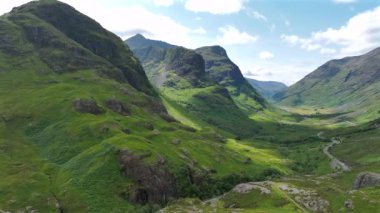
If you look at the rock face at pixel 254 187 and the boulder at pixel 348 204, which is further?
the rock face at pixel 254 187

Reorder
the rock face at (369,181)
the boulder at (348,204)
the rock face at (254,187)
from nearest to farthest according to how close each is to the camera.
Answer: the boulder at (348,204), the rock face at (254,187), the rock face at (369,181)

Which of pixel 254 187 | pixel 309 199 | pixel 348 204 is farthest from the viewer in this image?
pixel 254 187

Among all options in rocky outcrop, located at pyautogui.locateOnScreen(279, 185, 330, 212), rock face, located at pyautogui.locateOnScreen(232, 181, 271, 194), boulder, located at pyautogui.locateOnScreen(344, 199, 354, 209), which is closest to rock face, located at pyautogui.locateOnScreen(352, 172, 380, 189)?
rocky outcrop, located at pyautogui.locateOnScreen(279, 185, 330, 212)

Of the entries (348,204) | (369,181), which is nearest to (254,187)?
(348,204)

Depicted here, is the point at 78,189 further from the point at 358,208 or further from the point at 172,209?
the point at 358,208

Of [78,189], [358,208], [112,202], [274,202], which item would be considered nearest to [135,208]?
[112,202]

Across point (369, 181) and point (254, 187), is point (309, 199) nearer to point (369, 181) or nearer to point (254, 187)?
point (254, 187)

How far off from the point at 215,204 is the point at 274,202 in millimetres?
25444

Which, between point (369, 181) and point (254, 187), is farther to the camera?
point (369, 181)

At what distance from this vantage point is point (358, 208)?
156125 mm

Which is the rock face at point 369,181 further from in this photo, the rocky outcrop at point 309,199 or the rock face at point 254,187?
the rock face at point 254,187

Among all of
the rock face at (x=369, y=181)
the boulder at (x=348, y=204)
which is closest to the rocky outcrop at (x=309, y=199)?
the boulder at (x=348, y=204)

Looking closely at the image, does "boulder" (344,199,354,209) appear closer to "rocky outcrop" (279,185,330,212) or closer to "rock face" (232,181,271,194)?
"rocky outcrop" (279,185,330,212)

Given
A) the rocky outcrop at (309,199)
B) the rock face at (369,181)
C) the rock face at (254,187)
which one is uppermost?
the rock face at (369,181)
